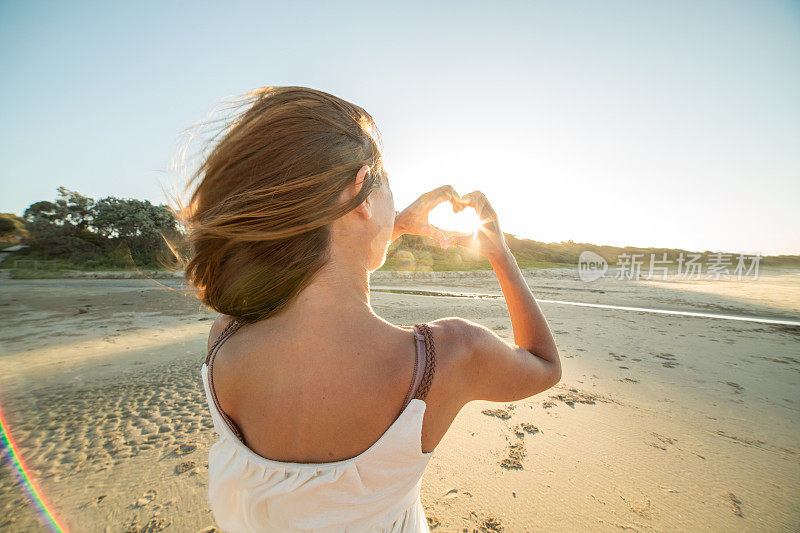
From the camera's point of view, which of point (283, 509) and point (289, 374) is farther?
point (283, 509)

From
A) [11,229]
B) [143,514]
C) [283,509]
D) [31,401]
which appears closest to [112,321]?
[31,401]

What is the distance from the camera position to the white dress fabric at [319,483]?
79 cm

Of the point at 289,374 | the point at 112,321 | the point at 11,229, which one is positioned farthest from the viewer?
the point at 11,229

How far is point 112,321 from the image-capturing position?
6.34 metres

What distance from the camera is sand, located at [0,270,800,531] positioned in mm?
1849

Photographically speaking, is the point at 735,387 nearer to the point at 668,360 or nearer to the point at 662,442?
the point at 668,360

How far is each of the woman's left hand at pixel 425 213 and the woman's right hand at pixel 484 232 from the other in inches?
1.7

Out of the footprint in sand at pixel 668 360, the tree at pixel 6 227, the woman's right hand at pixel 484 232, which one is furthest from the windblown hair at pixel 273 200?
the tree at pixel 6 227

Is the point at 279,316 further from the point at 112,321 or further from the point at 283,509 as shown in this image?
the point at 112,321

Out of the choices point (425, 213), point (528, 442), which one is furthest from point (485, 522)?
point (425, 213)

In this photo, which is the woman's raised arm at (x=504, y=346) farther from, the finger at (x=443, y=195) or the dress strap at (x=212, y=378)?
the dress strap at (x=212, y=378)

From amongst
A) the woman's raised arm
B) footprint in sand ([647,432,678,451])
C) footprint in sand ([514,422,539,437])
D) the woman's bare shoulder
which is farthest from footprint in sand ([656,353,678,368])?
the woman's bare shoulder

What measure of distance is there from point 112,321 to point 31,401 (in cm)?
401

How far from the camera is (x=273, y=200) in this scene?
2.40ft
